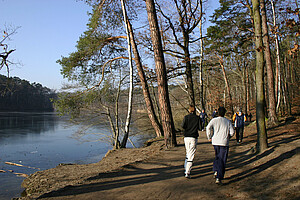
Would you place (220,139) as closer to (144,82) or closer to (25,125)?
(144,82)

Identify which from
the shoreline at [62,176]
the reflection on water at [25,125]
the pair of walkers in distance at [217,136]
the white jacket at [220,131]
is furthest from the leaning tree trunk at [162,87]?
the reflection on water at [25,125]

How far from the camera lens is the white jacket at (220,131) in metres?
5.20

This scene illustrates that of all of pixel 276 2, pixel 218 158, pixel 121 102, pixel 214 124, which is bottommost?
pixel 218 158

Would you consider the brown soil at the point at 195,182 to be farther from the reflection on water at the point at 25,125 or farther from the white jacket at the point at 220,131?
the reflection on water at the point at 25,125

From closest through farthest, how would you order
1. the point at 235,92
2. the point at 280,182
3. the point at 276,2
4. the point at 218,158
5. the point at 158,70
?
1. the point at 280,182
2. the point at 218,158
3. the point at 158,70
4. the point at 276,2
5. the point at 235,92

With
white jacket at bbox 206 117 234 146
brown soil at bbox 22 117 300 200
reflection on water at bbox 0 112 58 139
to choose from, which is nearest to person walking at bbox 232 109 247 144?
brown soil at bbox 22 117 300 200

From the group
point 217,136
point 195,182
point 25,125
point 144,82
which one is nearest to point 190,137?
point 217,136

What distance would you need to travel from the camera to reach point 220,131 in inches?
207

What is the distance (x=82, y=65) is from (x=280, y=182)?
13571mm

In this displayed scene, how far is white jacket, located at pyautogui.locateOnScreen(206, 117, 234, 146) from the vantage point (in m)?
5.20

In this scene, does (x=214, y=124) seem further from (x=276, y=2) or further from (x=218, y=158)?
(x=276, y=2)

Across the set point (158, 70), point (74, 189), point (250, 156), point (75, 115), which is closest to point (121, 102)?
point (75, 115)

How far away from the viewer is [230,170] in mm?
6305

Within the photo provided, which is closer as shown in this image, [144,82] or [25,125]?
[144,82]
